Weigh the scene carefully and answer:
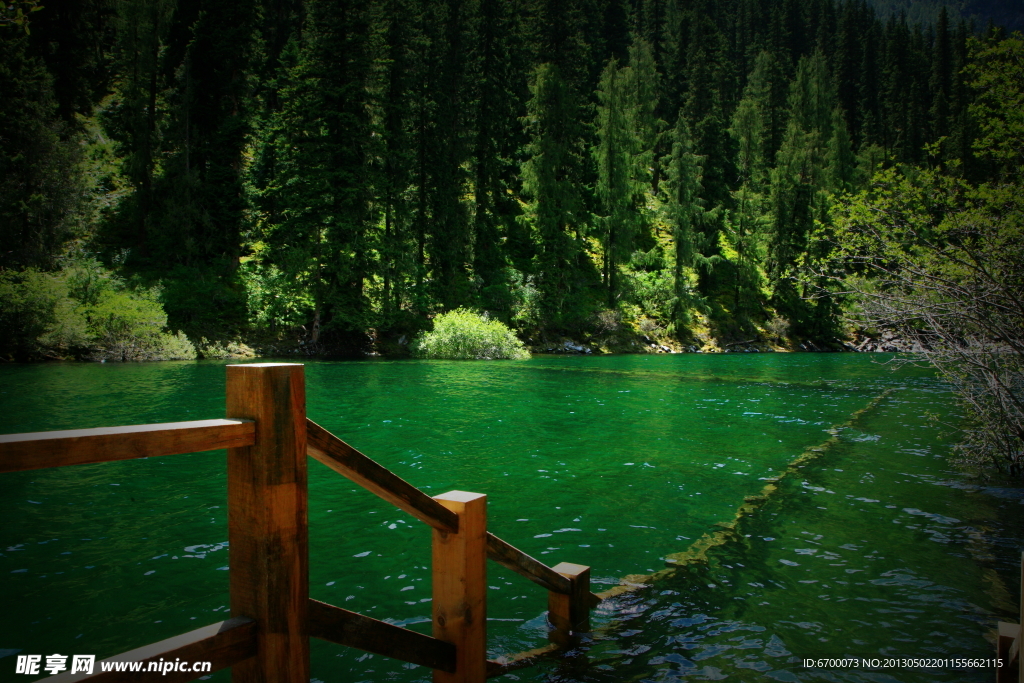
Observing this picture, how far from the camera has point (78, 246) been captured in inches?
1337

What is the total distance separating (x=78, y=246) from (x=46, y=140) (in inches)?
221

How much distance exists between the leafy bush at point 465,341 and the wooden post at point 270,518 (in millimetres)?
31119

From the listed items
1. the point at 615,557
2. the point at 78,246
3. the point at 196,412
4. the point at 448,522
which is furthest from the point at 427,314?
the point at 448,522

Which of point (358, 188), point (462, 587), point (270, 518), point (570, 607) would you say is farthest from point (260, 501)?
point (358, 188)

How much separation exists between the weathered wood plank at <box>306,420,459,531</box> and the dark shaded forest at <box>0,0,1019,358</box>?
2857 cm

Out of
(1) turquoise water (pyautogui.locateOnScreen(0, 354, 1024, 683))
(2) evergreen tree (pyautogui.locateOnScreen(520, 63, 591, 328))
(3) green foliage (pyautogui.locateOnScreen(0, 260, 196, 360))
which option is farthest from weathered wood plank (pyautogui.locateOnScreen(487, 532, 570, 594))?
(2) evergreen tree (pyautogui.locateOnScreen(520, 63, 591, 328))

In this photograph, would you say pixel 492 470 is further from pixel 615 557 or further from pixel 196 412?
pixel 196 412

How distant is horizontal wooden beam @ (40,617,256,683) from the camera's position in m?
1.78

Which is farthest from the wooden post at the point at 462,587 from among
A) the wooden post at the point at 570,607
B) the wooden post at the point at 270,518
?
the wooden post at the point at 570,607

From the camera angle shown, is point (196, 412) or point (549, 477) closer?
point (549, 477)

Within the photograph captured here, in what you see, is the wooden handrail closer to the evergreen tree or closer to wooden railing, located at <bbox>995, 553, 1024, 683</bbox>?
wooden railing, located at <bbox>995, 553, 1024, 683</bbox>

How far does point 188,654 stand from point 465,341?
31458mm

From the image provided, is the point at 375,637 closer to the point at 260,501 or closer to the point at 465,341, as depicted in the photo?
the point at 260,501

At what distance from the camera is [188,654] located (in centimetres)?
200
